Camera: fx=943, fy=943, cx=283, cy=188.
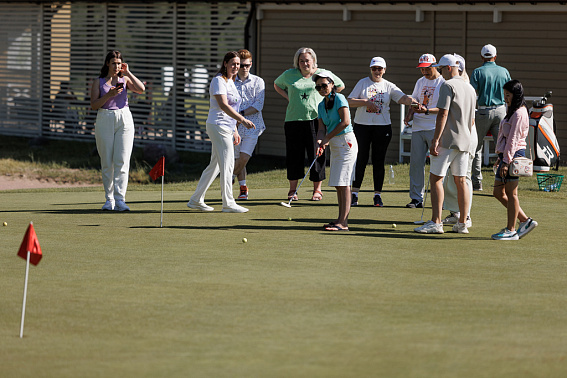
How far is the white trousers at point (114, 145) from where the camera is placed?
37.7 ft

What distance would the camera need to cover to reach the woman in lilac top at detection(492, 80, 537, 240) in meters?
9.37

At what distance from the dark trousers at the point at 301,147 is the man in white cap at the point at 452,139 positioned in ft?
9.51

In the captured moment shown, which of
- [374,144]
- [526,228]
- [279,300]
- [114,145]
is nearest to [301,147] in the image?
[374,144]

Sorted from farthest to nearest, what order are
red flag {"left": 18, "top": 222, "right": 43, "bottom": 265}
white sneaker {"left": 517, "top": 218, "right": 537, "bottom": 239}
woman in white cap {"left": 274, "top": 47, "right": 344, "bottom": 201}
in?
woman in white cap {"left": 274, "top": 47, "right": 344, "bottom": 201}
white sneaker {"left": 517, "top": 218, "right": 537, "bottom": 239}
red flag {"left": 18, "top": 222, "right": 43, "bottom": 265}

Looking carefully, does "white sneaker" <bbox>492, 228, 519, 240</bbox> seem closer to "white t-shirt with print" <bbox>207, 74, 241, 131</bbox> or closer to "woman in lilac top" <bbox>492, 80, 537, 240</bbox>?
"woman in lilac top" <bbox>492, 80, 537, 240</bbox>

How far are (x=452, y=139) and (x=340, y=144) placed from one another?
117 centimetres

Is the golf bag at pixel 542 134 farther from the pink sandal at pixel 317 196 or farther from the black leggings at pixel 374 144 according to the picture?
the pink sandal at pixel 317 196

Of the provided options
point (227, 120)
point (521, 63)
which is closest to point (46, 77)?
point (521, 63)

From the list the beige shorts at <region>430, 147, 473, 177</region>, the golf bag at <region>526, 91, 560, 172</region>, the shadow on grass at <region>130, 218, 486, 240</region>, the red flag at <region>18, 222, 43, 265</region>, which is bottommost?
the shadow on grass at <region>130, 218, 486, 240</region>

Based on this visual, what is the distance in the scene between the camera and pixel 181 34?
77.6 ft

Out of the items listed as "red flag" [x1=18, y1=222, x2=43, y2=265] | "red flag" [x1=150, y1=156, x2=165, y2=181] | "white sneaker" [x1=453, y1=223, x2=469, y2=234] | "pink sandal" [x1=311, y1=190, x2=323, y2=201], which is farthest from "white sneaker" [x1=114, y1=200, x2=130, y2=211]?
"red flag" [x1=18, y1=222, x2=43, y2=265]

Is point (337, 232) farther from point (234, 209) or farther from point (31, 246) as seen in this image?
point (31, 246)

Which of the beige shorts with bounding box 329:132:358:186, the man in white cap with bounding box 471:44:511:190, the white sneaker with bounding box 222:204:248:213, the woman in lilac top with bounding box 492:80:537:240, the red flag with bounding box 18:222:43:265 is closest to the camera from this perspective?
the red flag with bounding box 18:222:43:265

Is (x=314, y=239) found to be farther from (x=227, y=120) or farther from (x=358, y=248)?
(x=227, y=120)
